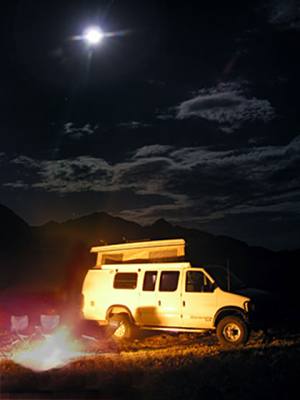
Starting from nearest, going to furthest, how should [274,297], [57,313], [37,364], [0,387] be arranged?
[0,387] < [37,364] < [274,297] < [57,313]

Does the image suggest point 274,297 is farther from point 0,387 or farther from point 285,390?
point 0,387

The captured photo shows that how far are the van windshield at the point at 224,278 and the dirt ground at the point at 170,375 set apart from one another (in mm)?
1718

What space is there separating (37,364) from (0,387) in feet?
6.90

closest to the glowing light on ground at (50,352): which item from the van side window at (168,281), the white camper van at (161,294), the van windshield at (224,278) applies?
the white camper van at (161,294)

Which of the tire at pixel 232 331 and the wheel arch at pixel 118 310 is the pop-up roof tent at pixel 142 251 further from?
the tire at pixel 232 331

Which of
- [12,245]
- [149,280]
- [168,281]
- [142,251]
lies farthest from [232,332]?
[12,245]

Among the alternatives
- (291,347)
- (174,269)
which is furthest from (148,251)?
(291,347)

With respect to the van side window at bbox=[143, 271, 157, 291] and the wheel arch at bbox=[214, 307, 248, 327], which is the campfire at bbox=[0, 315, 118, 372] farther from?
the wheel arch at bbox=[214, 307, 248, 327]

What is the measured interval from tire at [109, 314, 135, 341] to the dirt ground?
205 centimetres

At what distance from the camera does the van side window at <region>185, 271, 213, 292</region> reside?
1412 centimetres

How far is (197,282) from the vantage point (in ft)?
47.0

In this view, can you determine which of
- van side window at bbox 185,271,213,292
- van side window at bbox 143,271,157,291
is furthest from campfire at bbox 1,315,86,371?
van side window at bbox 185,271,213,292

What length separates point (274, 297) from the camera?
14430mm

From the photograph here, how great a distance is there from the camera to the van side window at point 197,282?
46.3ft
